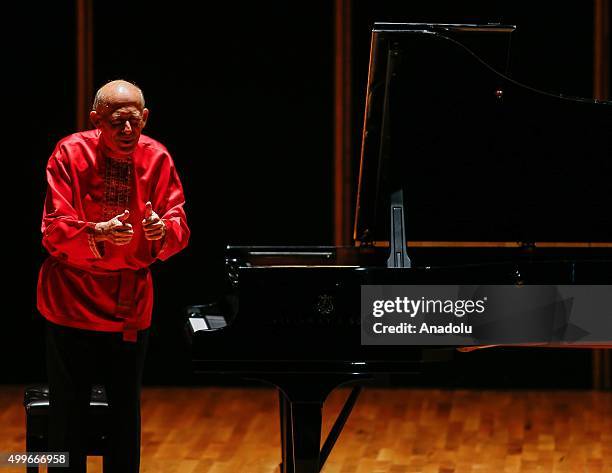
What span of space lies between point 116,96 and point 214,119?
9.01ft

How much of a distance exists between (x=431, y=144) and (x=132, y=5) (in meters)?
2.55

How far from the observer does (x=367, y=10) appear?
18.4 feet

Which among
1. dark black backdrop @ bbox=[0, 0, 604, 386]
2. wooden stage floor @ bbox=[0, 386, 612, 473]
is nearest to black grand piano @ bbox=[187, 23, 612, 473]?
wooden stage floor @ bbox=[0, 386, 612, 473]

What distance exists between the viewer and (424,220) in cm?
378

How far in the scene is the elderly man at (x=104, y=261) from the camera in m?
2.98

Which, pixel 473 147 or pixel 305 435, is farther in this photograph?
pixel 473 147

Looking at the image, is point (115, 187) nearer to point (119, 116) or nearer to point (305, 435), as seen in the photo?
point (119, 116)

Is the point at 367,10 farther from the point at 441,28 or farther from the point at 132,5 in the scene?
the point at 441,28

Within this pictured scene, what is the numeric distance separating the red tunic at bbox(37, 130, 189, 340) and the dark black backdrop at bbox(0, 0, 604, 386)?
2.62m

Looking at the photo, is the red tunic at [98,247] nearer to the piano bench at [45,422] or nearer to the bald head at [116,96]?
the bald head at [116,96]

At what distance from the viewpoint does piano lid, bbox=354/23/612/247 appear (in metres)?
3.45

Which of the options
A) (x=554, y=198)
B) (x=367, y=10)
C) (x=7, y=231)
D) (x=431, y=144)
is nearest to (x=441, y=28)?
(x=431, y=144)

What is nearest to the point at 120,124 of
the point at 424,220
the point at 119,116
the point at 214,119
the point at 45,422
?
the point at 119,116

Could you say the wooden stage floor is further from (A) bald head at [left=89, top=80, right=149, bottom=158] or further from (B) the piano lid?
(A) bald head at [left=89, top=80, right=149, bottom=158]
